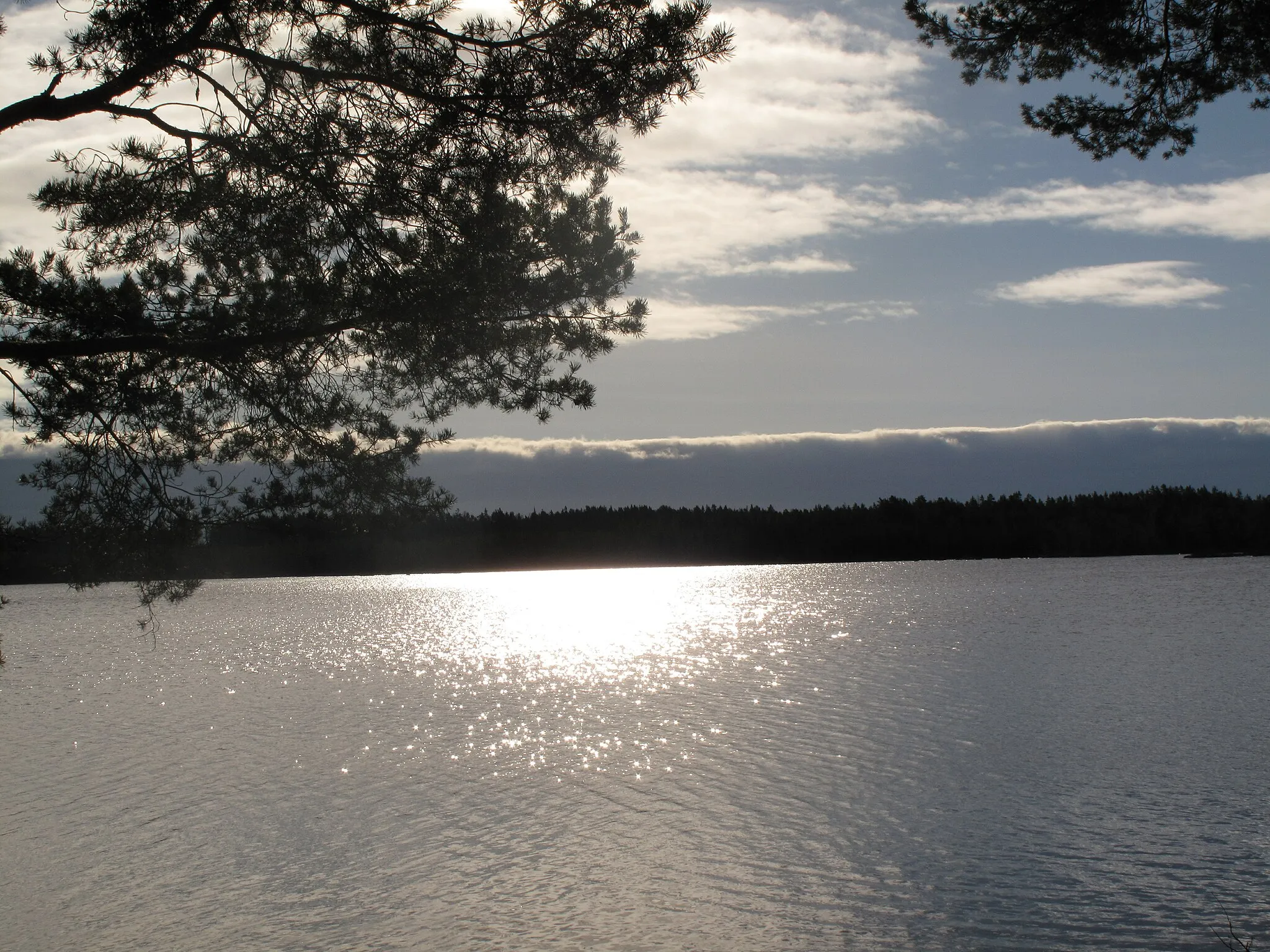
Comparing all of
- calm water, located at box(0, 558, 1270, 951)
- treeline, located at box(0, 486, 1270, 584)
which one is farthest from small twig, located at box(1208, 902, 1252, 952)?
treeline, located at box(0, 486, 1270, 584)

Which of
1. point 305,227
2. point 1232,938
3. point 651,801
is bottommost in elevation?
point 651,801

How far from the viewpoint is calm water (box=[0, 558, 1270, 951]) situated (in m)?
8.80

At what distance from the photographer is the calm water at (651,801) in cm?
880

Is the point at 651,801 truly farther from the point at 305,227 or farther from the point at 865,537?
the point at 865,537

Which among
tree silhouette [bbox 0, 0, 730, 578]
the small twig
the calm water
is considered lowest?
→ the calm water

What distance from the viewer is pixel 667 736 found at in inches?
690

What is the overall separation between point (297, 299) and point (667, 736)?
10529mm

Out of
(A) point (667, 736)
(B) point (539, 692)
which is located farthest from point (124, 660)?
(A) point (667, 736)

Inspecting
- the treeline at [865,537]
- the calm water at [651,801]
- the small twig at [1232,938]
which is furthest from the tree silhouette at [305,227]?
the treeline at [865,537]

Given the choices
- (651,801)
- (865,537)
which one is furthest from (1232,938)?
(865,537)

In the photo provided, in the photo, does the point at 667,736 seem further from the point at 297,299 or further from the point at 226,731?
the point at 297,299

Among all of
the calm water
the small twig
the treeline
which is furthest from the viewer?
the treeline

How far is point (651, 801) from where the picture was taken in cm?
1304

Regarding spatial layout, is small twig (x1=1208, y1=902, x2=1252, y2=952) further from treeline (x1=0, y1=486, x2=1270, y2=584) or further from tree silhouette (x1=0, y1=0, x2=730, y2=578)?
treeline (x1=0, y1=486, x2=1270, y2=584)
